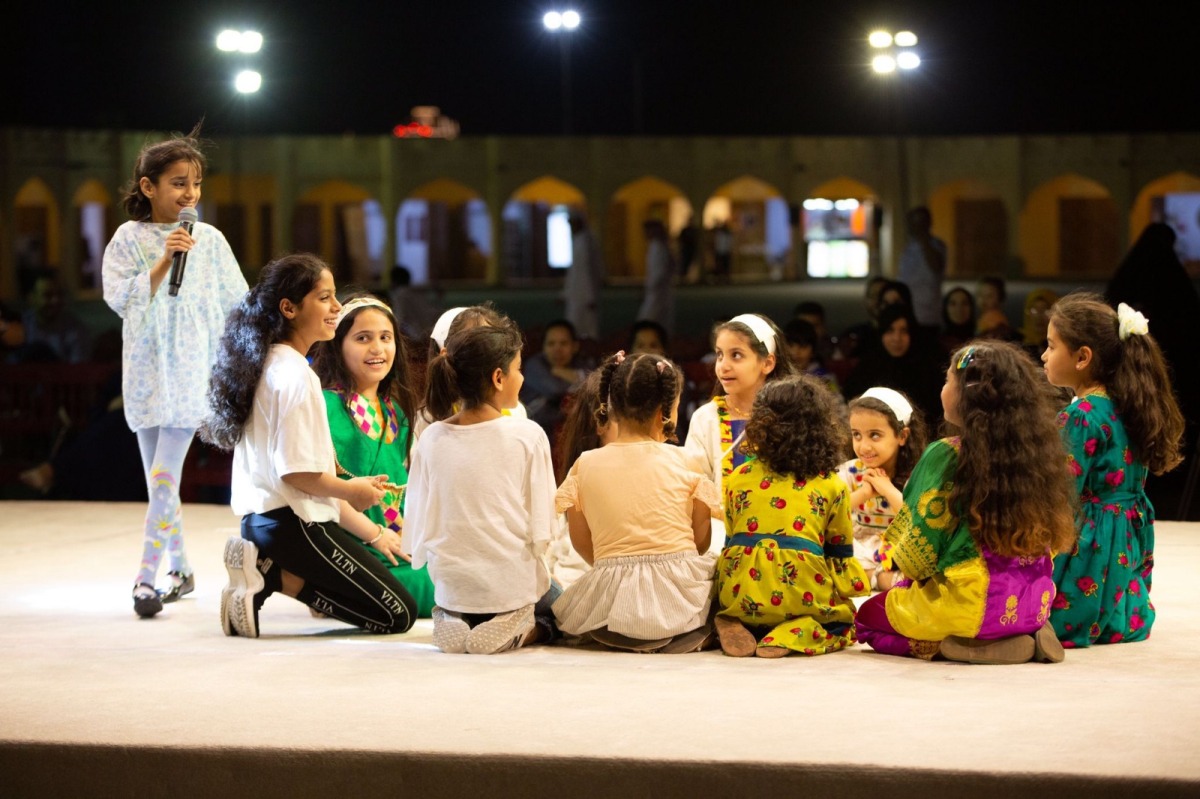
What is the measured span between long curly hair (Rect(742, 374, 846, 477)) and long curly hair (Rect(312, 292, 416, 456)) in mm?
1600

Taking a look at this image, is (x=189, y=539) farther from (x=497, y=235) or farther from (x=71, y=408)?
(x=497, y=235)

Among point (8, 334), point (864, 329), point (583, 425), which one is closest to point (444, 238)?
point (8, 334)

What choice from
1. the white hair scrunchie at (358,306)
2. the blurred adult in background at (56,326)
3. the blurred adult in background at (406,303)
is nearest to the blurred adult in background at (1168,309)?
Answer: the white hair scrunchie at (358,306)

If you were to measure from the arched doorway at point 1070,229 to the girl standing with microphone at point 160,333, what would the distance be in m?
33.6

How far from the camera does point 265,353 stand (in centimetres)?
511

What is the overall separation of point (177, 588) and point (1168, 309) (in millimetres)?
6683

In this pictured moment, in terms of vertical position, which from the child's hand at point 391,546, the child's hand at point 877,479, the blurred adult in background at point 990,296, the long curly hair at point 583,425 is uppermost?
the blurred adult in background at point 990,296

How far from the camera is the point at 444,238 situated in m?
41.7

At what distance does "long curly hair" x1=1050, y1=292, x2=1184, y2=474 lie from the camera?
16.2 ft

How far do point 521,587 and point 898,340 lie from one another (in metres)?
4.57

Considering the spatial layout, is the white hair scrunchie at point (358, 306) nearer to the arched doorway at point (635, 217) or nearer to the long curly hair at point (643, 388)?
the long curly hair at point (643, 388)

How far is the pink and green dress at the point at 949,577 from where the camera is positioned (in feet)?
15.0

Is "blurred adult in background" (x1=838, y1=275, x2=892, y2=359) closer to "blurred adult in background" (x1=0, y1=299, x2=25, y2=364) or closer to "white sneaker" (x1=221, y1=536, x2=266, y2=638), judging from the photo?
"blurred adult in background" (x1=0, y1=299, x2=25, y2=364)

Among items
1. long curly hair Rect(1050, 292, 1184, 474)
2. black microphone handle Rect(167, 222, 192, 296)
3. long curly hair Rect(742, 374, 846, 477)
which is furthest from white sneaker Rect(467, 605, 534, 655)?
long curly hair Rect(1050, 292, 1184, 474)
